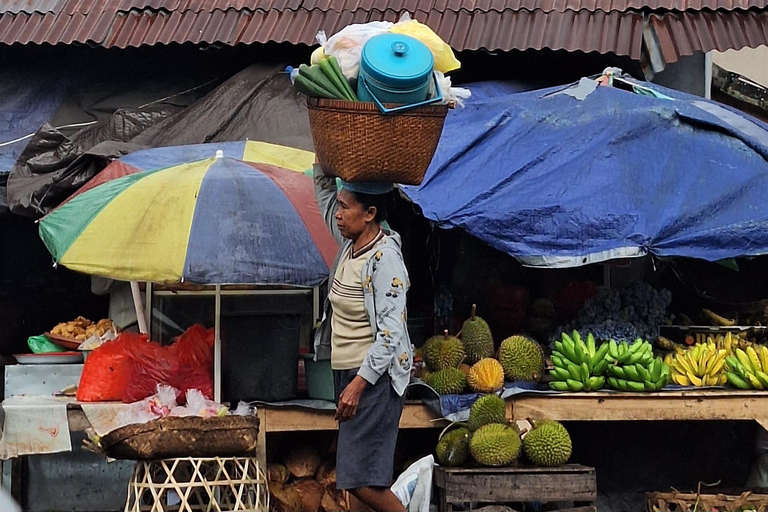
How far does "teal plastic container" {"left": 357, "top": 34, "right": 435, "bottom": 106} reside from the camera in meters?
5.13

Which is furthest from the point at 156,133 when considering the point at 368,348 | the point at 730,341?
the point at 730,341

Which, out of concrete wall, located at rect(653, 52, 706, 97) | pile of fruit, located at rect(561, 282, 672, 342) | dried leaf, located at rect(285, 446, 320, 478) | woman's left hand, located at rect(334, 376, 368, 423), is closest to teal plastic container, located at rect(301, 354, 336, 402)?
dried leaf, located at rect(285, 446, 320, 478)

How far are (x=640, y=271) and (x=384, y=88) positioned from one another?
3702 mm

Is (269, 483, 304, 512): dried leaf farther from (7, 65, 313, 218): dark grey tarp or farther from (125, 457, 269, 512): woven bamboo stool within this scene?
(7, 65, 313, 218): dark grey tarp

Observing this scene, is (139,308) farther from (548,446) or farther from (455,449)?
(548,446)

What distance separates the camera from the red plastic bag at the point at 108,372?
21.4ft

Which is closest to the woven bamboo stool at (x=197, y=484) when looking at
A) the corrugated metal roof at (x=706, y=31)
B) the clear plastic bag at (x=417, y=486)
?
the clear plastic bag at (x=417, y=486)

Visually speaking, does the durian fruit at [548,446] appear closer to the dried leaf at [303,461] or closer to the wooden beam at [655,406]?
the wooden beam at [655,406]

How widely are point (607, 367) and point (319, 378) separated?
1.71 meters

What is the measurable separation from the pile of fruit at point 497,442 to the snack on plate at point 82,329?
2.36 metres

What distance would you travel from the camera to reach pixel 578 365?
265 inches

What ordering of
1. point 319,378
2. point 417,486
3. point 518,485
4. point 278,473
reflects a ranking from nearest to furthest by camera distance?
point 417,486, point 518,485, point 319,378, point 278,473

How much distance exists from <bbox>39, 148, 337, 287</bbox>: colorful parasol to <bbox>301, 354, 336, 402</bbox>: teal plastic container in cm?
79

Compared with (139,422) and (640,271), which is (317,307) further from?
(640,271)
